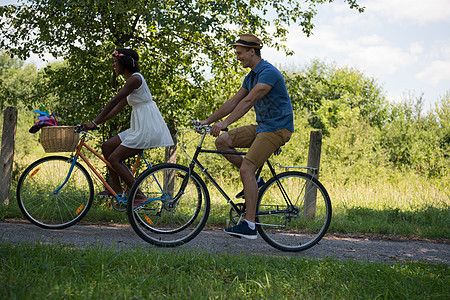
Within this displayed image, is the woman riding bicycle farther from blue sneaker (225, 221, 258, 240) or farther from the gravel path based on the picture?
blue sneaker (225, 221, 258, 240)

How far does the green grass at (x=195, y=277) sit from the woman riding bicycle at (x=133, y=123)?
137cm

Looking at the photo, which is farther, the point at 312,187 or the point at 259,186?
the point at 312,187

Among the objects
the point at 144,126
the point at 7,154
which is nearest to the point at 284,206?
the point at 144,126

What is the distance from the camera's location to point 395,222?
285 inches

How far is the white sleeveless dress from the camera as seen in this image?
5.21 meters

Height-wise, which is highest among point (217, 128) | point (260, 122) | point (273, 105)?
point (273, 105)

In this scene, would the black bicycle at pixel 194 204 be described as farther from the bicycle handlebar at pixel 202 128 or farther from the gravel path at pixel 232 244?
the gravel path at pixel 232 244

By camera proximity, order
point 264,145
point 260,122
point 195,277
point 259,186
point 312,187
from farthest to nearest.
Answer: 1. point 312,187
2. point 259,186
3. point 260,122
4. point 264,145
5. point 195,277

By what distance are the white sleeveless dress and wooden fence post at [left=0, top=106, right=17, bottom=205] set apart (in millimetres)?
2797

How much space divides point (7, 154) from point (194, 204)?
12.5ft

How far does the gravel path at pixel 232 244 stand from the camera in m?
4.80

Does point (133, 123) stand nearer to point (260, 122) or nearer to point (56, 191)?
point (56, 191)

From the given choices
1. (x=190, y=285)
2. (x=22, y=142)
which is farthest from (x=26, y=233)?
(x=22, y=142)

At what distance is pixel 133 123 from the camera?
17.5 feet
